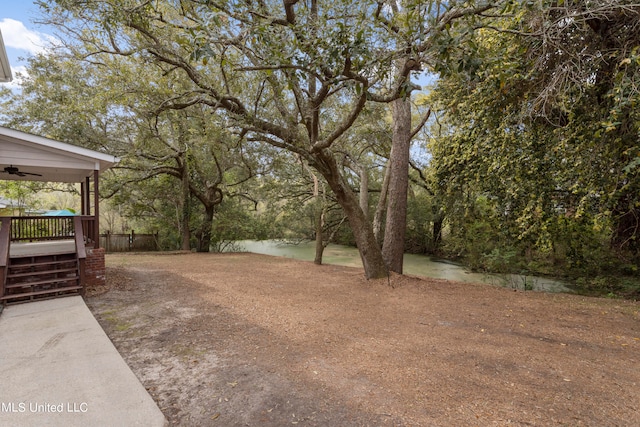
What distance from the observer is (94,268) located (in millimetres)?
6094

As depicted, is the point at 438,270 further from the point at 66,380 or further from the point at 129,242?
the point at 129,242

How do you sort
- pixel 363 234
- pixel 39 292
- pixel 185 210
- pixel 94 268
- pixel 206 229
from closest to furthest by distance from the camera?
pixel 39 292 → pixel 94 268 → pixel 363 234 → pixel 185 210 → pixel 206 229

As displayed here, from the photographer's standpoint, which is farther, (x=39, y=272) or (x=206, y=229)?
(x=206, y=229)

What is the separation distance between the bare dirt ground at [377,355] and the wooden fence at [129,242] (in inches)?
421

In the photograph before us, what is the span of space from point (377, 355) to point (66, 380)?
2890mm

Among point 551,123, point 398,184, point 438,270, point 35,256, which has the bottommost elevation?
point 438,270

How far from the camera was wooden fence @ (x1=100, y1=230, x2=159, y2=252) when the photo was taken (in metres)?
14.6

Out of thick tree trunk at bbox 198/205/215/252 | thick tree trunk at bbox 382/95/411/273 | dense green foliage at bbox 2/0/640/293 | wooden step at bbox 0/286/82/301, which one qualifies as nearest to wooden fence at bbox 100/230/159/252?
thick tree trunk at bbox 198/205/215/252

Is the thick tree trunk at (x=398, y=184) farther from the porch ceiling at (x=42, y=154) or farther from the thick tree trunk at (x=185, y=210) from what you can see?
the thick tree trunk at (x=185, y=210)

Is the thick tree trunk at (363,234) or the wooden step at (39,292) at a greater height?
the thick tree trunk at (363,234)

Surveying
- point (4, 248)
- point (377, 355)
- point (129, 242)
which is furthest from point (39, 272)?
point (129, 242)

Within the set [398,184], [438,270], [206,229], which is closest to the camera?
[398,184]

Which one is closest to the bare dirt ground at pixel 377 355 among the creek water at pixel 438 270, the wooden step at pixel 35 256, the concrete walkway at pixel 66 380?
the concrete walkway at pixel 66 380

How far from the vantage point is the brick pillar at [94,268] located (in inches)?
237
